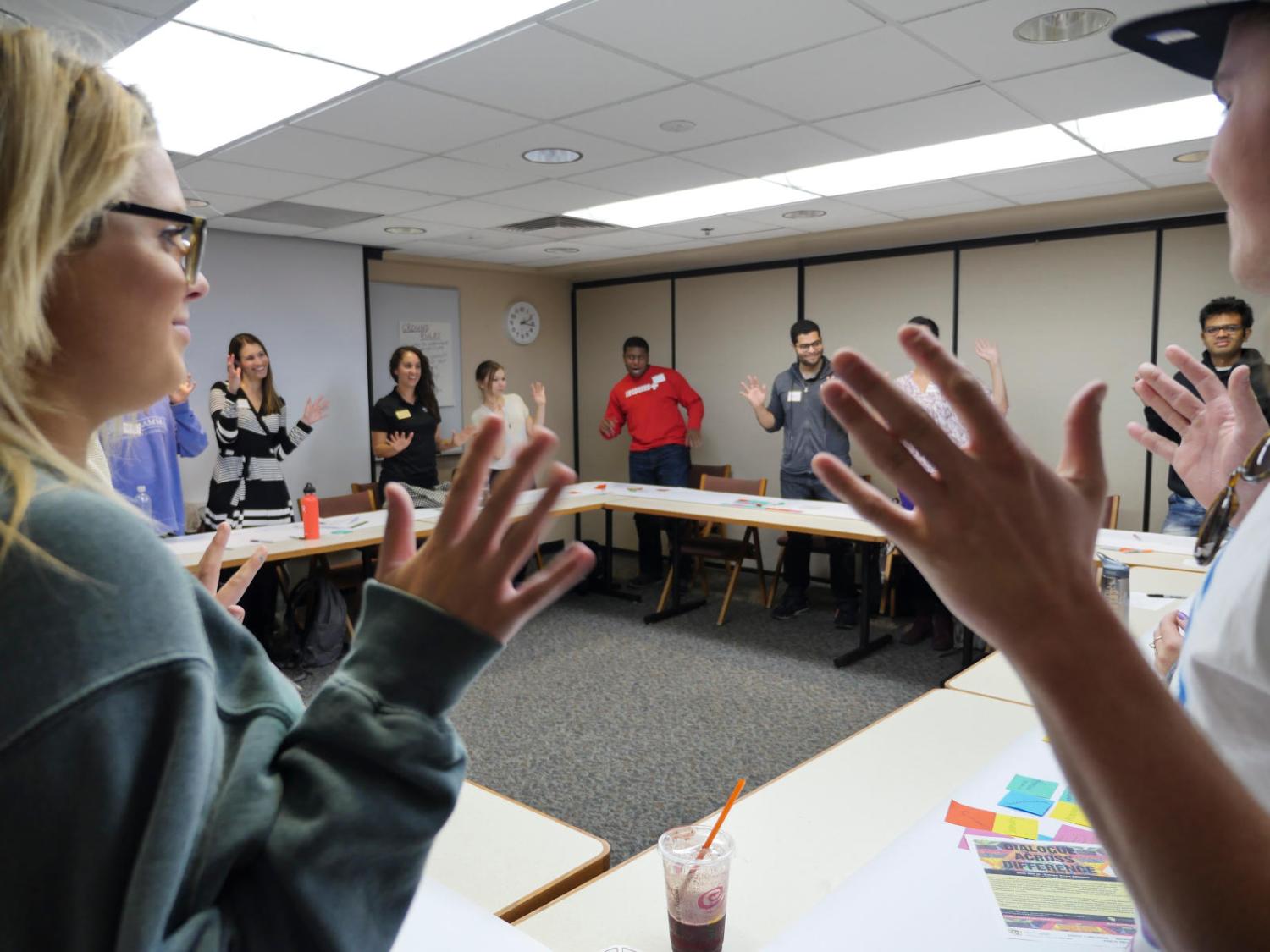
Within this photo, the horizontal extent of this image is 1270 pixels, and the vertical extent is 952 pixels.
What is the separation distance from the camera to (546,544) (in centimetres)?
742

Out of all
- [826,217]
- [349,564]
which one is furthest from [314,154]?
[826,217]

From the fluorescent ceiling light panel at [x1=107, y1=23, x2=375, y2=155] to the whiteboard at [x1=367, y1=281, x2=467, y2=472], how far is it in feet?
10.2

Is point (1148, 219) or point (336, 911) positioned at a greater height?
point (1148, 219)

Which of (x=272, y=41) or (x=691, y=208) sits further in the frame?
(x=691, y=208)

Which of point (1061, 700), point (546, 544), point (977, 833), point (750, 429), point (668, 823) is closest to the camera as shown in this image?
point (1061, 700)

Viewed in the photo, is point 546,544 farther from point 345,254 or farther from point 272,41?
point 272,41

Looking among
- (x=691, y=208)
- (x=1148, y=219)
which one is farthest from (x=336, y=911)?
(x=1148, y=219)

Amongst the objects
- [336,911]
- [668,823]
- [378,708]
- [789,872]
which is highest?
[378,708]

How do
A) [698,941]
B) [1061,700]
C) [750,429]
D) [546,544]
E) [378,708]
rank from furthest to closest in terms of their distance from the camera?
1. [546,544]
2. [750,429]
3. [698,941]
4. [378,708]
5. [1061,700]

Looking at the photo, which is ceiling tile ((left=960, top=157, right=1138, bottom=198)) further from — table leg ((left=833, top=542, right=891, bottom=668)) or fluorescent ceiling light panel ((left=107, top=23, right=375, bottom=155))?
fluorescent ceiling light panel ((left=107, top=23, right=375, bottom=155))

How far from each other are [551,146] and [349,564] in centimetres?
299

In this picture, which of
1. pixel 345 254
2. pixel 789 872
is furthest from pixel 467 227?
pixel 789 872

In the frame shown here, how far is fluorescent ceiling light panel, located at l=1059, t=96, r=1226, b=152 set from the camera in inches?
125

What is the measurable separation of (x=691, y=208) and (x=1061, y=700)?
468cm
